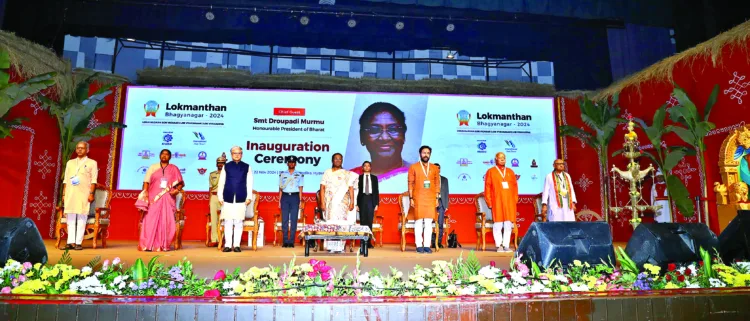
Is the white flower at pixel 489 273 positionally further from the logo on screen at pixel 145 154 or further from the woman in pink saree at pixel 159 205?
the logo on screen at pixel 145 154

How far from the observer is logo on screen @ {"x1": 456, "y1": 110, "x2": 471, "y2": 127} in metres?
7.94

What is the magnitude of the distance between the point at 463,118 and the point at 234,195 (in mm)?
4007

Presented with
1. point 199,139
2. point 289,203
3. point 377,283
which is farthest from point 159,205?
point 377,283

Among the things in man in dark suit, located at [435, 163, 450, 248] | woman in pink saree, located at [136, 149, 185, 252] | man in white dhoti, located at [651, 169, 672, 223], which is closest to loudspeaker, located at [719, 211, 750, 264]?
man in dark suit, located at [435, 163, 450, 248]

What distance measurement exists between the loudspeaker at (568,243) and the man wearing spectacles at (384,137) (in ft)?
16.6

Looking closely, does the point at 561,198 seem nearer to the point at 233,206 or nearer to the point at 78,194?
the point at 233,206

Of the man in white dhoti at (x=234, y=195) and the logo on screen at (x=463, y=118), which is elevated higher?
the logo on screen at (x=463, y=118)

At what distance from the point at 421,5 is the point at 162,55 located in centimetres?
457

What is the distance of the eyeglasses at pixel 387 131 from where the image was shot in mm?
7812

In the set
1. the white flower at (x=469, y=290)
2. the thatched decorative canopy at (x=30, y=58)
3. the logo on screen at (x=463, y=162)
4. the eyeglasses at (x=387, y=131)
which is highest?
the thatched decorative canopy at (x=30, y=58)

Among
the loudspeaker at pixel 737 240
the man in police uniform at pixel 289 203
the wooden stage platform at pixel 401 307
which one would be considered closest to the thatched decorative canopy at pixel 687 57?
the loudspeaker at pixel 737 240

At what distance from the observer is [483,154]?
7875mm

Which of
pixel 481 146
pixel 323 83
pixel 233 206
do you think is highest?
pixel 323 83

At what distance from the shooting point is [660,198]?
6.93 m
